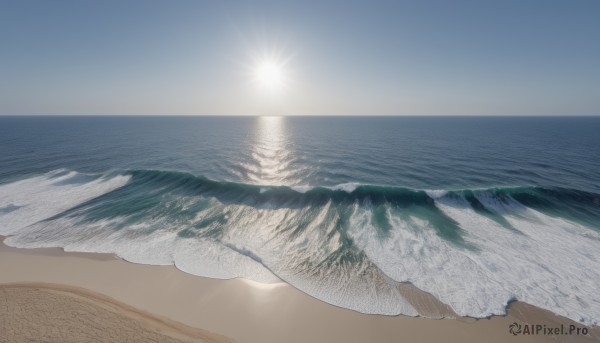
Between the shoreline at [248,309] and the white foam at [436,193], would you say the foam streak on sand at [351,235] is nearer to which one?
the white foam at [436,193]

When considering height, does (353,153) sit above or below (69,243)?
above

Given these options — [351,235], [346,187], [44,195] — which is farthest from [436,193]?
[44,195]

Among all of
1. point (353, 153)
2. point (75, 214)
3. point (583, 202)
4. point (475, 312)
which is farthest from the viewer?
point (353, 153)

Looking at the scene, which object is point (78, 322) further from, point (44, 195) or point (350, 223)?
point (44, 195)

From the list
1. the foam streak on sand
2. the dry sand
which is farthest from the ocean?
the dry sand

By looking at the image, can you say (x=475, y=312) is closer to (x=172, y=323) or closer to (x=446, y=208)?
(x=446, y=208)

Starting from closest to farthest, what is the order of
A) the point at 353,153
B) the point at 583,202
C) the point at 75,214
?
the point at 75,214
the point at 583,202
the point at 353,153

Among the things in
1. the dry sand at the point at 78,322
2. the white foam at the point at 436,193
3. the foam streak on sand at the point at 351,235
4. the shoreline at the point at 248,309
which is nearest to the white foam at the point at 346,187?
the foam streak on sand at the point at 351,235

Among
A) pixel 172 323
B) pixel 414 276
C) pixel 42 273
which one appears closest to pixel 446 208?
pixel 414 276
